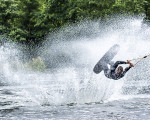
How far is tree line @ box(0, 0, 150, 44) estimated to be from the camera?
1650 inches

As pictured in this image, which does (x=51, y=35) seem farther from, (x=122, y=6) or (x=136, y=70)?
(x=136, y=70)

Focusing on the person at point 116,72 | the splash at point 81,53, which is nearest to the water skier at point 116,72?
the person at point 116,72

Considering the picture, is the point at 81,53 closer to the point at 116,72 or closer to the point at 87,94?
the point at 87,94

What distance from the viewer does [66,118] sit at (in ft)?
40.6

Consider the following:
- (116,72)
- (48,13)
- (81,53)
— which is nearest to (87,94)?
(116,72)

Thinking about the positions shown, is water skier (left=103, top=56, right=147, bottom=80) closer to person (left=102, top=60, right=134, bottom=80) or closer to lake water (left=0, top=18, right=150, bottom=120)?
person (left=102, top=60, right=134, bottom=80)

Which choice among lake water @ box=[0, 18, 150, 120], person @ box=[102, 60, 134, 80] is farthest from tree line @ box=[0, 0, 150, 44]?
person @ box=[102, 60, 134, 80]

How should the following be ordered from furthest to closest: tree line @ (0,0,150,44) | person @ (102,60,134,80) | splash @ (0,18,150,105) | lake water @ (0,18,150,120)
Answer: tree line @ (0,0,150,44) < splash @ (0,18,150,105) < person @ (102,60,134,80) < lake water @ (0,18,150,120)

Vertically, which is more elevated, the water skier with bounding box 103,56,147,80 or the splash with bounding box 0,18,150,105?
the splash with bounding box 0,18,150,105

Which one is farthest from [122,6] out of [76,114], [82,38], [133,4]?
[76,114]

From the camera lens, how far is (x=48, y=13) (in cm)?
4797

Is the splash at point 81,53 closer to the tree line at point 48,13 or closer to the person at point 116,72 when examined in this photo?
the tree line at point 48,13

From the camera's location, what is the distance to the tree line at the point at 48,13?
137 ft

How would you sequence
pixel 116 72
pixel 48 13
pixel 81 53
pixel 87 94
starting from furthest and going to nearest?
pixel 48 13
pixel 81 53
pixel 87 94
pixel 116 72
